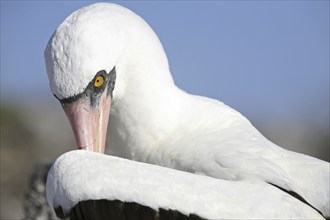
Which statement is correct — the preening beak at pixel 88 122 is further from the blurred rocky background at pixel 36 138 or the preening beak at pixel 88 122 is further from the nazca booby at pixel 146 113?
the blurred rocky background at pixel 36 138

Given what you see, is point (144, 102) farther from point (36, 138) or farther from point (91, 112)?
point (36, 138)

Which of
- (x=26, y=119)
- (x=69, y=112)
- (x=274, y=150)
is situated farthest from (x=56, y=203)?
(x=26, y=119)

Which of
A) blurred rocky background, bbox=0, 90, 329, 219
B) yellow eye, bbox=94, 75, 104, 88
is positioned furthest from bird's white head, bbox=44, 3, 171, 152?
blurred rocky background, bbox=0, 90, 329, 219

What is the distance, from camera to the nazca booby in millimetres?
7391

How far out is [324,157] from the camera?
2247 cm

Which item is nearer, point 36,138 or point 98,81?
point 98,81

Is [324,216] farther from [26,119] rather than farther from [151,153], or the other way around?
[26,119]

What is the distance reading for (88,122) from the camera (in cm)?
779

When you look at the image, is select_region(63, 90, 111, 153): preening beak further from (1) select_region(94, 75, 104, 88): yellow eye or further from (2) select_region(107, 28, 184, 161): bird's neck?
(2) select_region(107, 28, 184, 161): bird's neck

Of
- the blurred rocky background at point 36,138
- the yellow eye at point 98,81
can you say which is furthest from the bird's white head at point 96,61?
the blurred rocky background at point 36,138

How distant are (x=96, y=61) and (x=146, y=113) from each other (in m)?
0.67

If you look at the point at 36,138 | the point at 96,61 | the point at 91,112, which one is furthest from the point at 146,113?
the point at 36,138

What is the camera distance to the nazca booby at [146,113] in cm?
739

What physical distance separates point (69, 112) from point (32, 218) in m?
2.10
